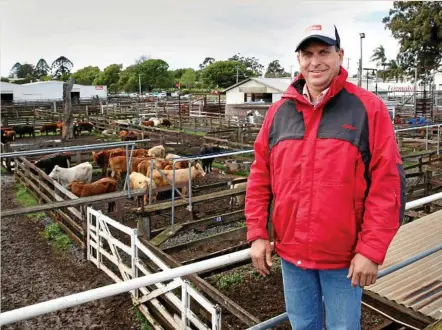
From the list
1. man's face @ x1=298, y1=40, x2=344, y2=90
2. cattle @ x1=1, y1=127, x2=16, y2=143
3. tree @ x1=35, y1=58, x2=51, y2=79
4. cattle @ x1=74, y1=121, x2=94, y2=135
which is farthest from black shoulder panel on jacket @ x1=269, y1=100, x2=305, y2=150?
tree @ x1=35, y1=58, x2=51, y2=79

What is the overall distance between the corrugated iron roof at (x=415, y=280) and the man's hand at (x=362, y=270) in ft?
6.07

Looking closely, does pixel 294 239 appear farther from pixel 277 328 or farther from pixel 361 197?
pixel 277 328

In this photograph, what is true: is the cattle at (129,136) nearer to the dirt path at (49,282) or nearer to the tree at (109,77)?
the dirt path at (49,282)

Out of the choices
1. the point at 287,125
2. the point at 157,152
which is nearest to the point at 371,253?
the point at 287,125

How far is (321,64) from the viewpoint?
6.29 ft

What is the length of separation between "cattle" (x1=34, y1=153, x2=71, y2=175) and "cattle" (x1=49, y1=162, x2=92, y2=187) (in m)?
1.60

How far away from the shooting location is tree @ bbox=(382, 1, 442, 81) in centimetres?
3080

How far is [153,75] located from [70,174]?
272ft


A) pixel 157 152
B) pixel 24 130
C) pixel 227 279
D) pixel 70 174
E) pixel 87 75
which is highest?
pixel 87 75

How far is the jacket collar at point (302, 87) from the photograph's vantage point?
184cm

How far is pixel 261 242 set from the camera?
2.02m

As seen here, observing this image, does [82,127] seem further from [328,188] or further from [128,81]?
[128,81]

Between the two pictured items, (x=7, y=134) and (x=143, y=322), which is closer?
(x=143, y=322)

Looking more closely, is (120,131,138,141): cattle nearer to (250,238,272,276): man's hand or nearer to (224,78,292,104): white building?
(224,78,292,104): white building
